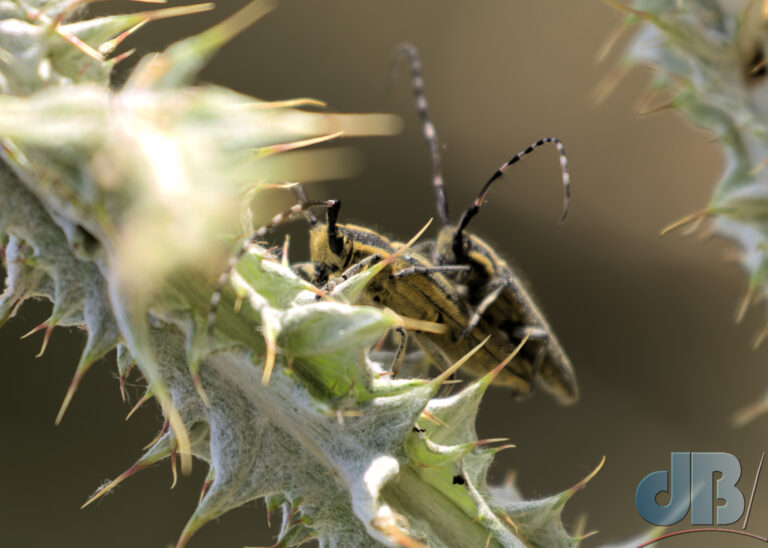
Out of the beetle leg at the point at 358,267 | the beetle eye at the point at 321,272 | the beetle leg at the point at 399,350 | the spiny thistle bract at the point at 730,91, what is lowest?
the beetle leg at the point at 399,350

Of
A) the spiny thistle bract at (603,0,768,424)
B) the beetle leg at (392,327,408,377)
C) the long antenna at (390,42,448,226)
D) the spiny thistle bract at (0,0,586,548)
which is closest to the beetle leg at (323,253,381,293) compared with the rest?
the beetle leg at (392,327,408,377)

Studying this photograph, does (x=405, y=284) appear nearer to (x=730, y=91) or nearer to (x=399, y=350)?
(x=399, y=350)

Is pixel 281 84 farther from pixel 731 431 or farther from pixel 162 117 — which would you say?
pixel 162 117

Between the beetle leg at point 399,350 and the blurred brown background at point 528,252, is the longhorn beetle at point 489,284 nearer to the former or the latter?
the beetle leg at point 399,350

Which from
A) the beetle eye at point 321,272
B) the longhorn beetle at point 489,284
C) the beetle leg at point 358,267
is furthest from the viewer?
the longhorn beetle at point 489,284

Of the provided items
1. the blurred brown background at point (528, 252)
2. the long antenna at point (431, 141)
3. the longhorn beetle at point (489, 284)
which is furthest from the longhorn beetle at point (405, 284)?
the blurred brown background at point (528, 252)

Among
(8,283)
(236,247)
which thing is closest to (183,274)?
(236,247)

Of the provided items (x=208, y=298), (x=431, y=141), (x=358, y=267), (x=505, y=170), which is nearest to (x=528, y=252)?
(x=431, y=141)
